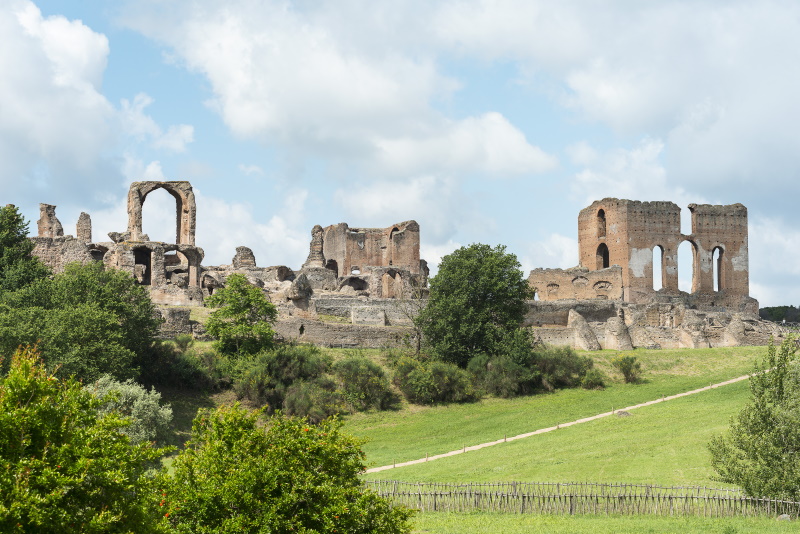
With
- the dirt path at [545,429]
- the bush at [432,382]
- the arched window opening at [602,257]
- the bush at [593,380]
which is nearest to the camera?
the dirt path at [545,429]

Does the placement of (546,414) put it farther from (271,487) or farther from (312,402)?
(271,487)

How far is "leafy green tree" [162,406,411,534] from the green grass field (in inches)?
259

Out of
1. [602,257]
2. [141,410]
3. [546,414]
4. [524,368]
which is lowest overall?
[546,414]

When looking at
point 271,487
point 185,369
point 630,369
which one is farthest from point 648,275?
point 271,487

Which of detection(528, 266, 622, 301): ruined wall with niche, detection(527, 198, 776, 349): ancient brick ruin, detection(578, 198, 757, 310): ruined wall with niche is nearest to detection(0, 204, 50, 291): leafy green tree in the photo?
detection(527, 198, 776, 349): ancient brick ruin

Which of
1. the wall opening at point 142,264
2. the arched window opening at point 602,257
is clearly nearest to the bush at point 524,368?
the wall opening at point 142,264

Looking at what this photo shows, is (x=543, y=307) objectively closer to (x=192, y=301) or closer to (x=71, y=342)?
(x=192, y=301)

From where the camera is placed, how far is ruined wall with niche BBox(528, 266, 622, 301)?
7056 centimetres

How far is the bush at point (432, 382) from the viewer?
1794 inches

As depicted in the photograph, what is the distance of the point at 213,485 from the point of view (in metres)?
15.7

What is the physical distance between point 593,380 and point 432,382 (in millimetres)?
8541

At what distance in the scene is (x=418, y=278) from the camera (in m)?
67.6

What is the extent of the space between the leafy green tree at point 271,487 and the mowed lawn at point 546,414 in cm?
1402

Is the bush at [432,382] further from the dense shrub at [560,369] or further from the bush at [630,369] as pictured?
the bush at [630,369]
